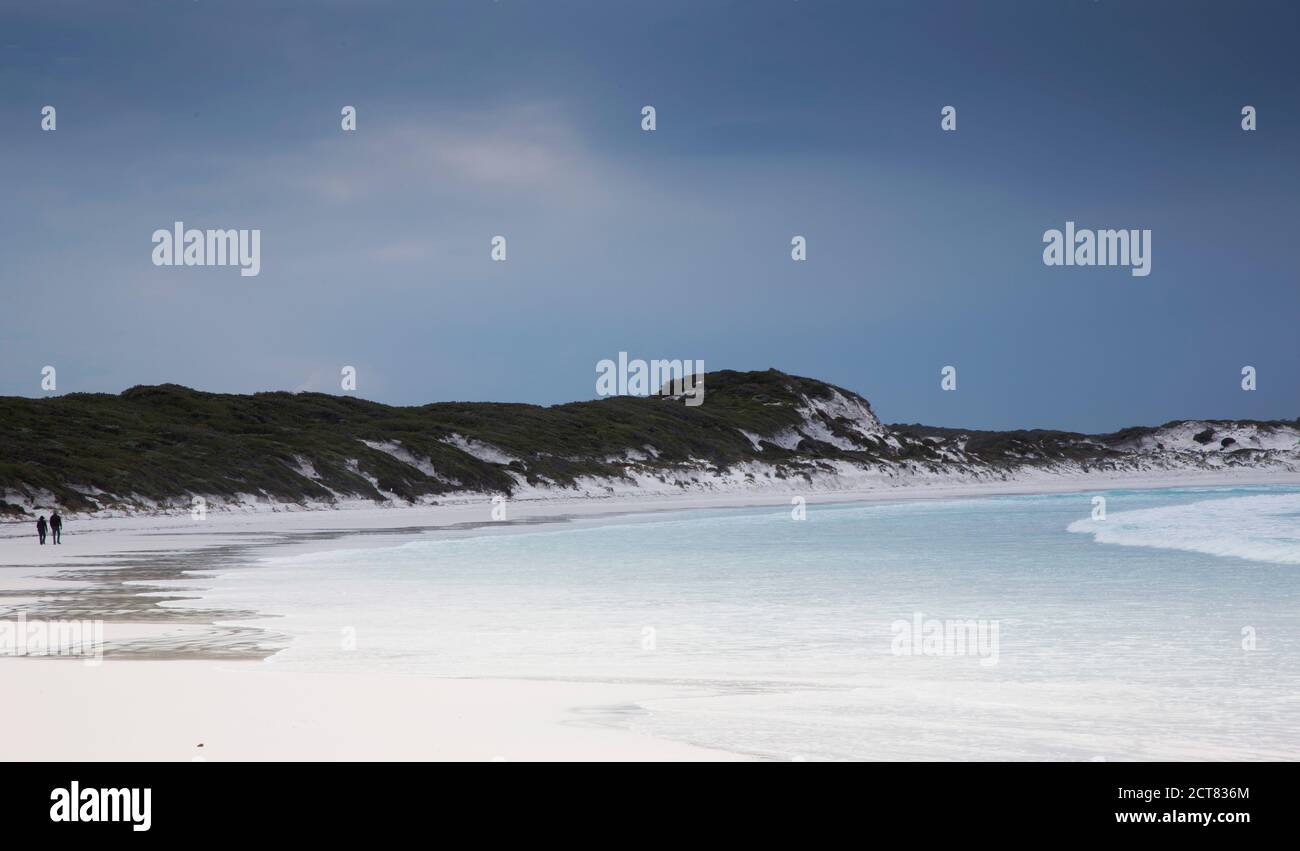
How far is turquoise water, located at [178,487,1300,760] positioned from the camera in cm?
848

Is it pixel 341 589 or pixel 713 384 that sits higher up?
pixel 713 384

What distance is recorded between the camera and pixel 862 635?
13914mm

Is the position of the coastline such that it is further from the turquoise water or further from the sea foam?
the sea foam

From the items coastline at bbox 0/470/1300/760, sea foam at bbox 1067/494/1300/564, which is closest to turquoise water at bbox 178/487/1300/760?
sea foam at bbox 1067/494/1300/564

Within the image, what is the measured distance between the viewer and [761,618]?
1570 centimetres

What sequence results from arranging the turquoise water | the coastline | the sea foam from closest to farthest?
the coastline < the turquoise water < the sea foam

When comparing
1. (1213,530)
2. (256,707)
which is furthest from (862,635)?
(1213,530)

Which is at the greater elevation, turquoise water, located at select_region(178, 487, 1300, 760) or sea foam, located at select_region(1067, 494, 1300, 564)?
turquoise water, located at select_region(178, 487, 1300, 760)

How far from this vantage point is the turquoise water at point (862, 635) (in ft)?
27.8

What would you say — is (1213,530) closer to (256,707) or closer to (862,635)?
(862,635)

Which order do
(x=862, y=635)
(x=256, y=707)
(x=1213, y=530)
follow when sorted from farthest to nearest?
(x=1213, y=530), (x=862, y=635), (x=256, y=707)
